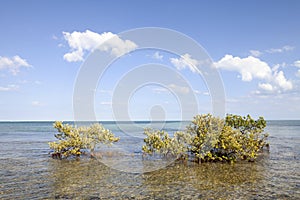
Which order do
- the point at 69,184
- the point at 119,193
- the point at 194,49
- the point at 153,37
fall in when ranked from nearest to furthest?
the point at 119,193, the point at 69,184, the point at 194,49, the point at 153,37

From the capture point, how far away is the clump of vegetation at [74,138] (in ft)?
100

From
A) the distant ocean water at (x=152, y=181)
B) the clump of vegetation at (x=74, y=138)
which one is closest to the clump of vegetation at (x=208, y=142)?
the distant ocean water at (x=152, y=181)

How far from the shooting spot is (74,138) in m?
30.9

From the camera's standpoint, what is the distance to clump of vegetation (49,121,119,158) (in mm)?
30625

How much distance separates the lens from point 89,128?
32.3 meters

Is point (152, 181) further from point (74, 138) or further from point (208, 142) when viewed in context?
point (74, 138)

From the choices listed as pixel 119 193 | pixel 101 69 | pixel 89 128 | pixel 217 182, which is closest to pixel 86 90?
pixel 101 69

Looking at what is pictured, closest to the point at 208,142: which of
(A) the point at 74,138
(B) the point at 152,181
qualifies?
(B) the point at 152,181

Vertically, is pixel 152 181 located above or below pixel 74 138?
below

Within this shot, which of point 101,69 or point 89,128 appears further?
point 89,128

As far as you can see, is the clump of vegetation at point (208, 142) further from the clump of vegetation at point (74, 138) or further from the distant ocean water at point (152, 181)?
the clump of vegetation at point (74, 138)

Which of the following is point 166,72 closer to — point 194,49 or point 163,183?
point 194,49

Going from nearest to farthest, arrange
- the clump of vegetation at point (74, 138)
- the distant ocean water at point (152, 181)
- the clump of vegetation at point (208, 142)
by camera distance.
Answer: the distant ocean water at point (152, 181)
the clump of vegetation at point (208, 142)
the clump of vegetation at point (74, 138)

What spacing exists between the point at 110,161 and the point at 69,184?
406 inches
